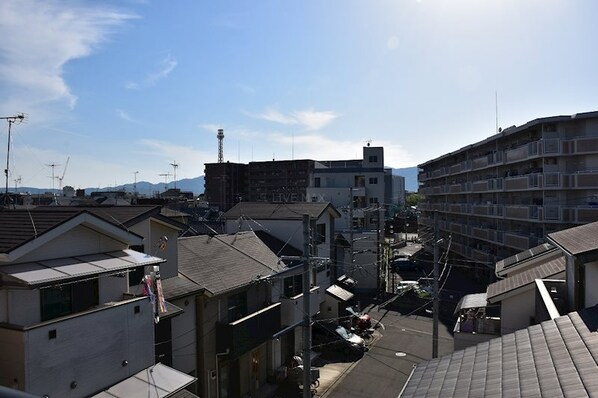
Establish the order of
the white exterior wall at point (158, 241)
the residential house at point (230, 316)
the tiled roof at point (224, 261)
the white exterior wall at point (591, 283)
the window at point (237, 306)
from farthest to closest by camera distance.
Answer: the window at point (237, 306)
the tiled roof at point (224, 261)
the residential house at point (230, 316)
the white exterior wall at point (158, 241)
the white exterior wall at point (591, 283)

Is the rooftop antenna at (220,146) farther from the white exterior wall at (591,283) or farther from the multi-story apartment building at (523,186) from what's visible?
the white exterior wall at (591,283)

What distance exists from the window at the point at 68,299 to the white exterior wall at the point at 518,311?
1378 cm

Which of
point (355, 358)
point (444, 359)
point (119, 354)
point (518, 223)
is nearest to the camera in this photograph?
point (444, 359)

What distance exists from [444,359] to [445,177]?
151 feet

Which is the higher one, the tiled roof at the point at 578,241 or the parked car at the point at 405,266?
the tiled roof at the point at 578,241

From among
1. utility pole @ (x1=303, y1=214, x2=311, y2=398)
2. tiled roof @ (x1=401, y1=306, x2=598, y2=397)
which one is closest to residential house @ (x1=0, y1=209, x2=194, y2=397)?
utility pole @ (x1=303, y1=214, x2=311, y2=398)

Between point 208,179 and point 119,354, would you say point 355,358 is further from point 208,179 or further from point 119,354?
point 208,179

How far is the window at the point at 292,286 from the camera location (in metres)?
21.9

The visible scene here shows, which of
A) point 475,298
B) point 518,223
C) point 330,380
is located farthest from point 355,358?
point 518,223

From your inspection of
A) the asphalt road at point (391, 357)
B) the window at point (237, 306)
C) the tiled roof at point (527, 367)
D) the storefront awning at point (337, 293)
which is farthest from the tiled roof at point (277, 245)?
the tiled roof at point (527, 367)

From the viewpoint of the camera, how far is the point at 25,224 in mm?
10984

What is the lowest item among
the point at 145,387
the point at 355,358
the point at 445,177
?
the point at 355,358

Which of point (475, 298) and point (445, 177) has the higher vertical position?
point (445, 177)

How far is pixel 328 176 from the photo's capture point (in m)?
57.9
